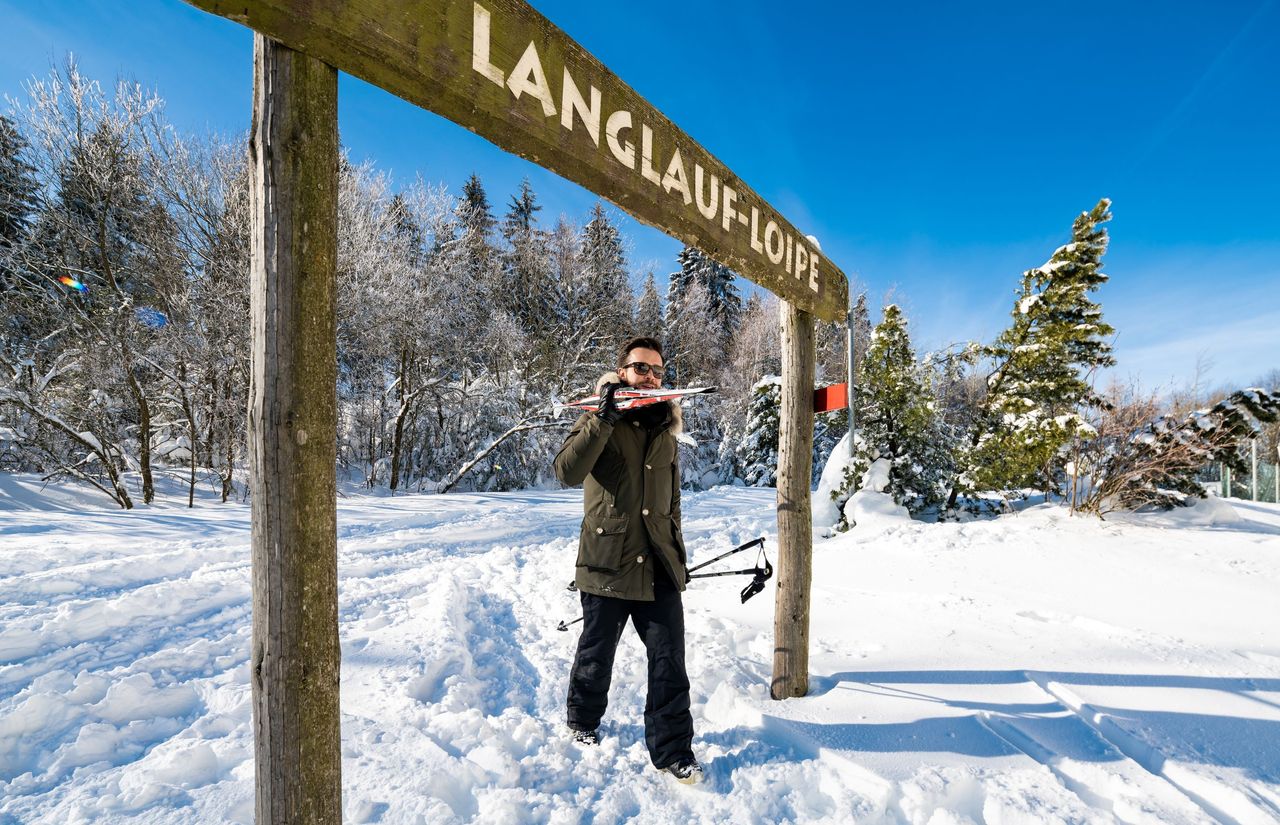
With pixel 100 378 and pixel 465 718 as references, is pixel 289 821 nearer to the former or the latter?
pixel 465 718

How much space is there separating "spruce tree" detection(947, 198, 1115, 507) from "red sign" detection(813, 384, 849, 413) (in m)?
7.27

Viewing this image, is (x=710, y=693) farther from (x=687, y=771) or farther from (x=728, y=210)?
(x=728, y=210)

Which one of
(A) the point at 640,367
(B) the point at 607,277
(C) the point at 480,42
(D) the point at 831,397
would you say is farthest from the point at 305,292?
(B) the point at 607,277

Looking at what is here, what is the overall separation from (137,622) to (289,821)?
3.73 metres

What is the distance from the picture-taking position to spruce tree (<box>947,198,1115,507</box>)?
8938mm

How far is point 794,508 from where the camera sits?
329 centimetres

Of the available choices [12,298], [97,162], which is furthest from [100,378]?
[97,162]

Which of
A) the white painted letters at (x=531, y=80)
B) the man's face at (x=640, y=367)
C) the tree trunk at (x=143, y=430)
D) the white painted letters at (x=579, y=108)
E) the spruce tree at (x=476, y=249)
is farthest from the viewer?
the spruce tree at (x=476, y=249)

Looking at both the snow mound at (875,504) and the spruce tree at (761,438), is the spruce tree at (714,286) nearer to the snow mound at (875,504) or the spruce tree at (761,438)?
the spruce tree at (761,438)

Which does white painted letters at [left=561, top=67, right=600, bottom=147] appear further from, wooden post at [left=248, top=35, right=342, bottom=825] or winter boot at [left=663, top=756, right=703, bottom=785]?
winter boot at [left=663, top=756, right=703, bottom=785]

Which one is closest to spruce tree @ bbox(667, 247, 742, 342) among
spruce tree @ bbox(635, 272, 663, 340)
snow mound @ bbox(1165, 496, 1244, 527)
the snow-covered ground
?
spruce tree @ bbox(635, 272, 663, 340)

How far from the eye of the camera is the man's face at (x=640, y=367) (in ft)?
8.80

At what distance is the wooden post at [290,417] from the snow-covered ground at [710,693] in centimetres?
97

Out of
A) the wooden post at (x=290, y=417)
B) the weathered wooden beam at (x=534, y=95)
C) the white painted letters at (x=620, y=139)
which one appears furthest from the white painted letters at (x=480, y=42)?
the white painted letters at (x=620, y=139)
